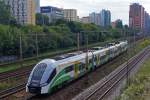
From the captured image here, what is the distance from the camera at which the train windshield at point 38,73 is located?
91.6 feet

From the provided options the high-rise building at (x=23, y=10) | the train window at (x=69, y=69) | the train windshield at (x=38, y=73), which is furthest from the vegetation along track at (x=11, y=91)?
the high-rise building at (x=23, y=10)

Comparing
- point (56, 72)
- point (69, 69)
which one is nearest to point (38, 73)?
point (56, 72)

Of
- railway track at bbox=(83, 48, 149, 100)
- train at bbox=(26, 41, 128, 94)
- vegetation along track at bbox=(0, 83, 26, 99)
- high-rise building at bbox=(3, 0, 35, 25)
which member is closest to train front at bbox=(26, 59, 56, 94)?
train at bbox=(26, 41, 128, 94)

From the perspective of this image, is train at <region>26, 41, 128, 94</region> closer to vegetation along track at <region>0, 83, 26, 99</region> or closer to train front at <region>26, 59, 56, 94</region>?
train front at <region>26, 59, 56, 94</region>

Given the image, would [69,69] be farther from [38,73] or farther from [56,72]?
[38,73]

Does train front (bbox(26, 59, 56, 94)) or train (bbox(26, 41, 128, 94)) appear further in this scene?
train (bbox(26, 41, 128, 94))

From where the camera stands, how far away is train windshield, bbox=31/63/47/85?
27.9 metres

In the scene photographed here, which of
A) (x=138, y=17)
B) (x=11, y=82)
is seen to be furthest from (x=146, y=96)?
(x=138, y=17)

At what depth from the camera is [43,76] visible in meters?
28.0

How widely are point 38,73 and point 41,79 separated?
0.74 metres

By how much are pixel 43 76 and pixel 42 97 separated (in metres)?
1.75

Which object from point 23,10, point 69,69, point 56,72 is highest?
Result: point 23,10

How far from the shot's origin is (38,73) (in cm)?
2841

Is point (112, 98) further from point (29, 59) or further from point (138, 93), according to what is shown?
point (29, 59)
